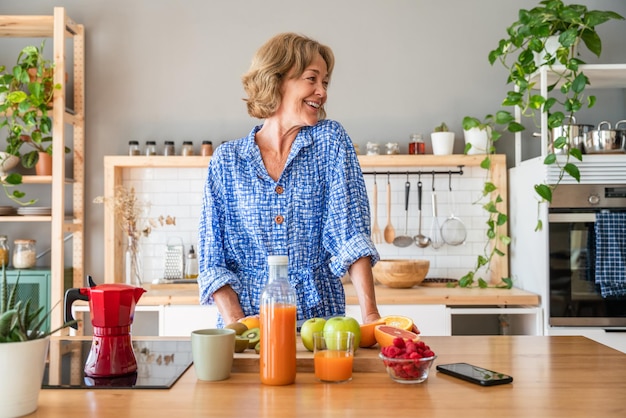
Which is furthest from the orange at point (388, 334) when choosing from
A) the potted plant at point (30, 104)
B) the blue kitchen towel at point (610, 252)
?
the potted plant at point (30, 104)

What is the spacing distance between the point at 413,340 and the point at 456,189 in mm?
3041

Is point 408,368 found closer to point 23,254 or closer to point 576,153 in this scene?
point 576,153

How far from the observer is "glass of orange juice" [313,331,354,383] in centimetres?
146

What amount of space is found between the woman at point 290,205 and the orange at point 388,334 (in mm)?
314

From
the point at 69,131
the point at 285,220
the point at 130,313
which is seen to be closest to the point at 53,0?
the point at 69,131

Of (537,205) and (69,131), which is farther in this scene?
(69,131)

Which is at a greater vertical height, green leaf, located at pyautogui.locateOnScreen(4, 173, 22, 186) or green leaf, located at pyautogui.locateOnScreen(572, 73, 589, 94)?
green leaf, located at pyautogui.locateOnScreen(572, 73, 589, 94)

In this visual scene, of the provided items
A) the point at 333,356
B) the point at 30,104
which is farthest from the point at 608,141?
the point at 30,104

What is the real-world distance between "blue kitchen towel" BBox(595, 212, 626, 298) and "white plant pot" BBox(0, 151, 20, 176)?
3517mm

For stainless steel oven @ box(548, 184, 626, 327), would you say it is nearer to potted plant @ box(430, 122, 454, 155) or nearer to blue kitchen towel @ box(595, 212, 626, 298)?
blue kitchen towel @ box(595, 212, 626, 298)

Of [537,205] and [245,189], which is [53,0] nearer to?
[245,189]

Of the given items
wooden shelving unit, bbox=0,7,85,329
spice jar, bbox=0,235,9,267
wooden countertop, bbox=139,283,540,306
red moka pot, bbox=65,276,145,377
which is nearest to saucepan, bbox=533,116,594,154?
wooden countertop, bbox=139,283,540,306

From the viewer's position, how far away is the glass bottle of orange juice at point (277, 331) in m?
1.45

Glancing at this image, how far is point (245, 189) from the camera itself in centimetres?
213
